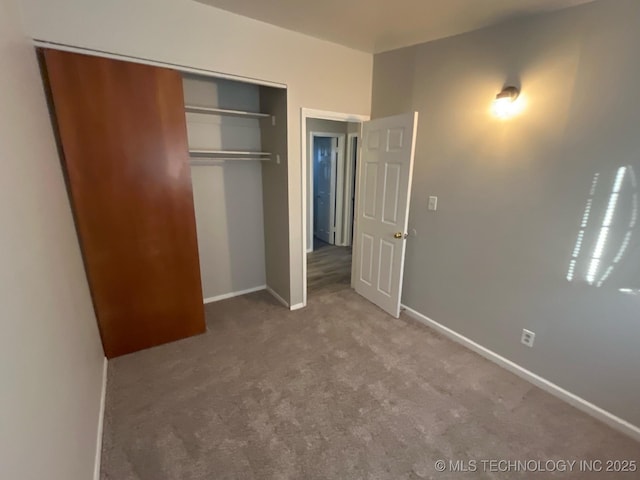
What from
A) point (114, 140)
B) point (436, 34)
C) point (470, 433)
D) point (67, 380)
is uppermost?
point (436, 34)

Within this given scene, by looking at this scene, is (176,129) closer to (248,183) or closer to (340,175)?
(248,183)

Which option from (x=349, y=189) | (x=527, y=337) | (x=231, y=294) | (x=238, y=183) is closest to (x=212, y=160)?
(x=238, y=183)

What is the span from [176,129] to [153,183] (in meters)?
0.44

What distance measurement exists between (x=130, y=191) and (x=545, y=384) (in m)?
3.31

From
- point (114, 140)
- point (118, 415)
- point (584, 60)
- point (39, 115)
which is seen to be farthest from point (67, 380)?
point (584, 60)

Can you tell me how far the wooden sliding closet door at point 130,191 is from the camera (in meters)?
1.92

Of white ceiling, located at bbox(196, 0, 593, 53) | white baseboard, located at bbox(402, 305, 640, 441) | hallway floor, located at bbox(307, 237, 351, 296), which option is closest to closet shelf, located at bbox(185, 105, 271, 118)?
white ceiling, located at bbox(196, 0, 593, 53)

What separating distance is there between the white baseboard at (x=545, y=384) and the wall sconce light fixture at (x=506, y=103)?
5.99ft

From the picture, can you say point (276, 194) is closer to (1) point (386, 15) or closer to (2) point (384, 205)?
(2) point (384, 205)

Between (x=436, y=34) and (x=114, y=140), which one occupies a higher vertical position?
(x=436, y=34)

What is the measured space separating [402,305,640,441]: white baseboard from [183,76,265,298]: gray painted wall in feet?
6.79

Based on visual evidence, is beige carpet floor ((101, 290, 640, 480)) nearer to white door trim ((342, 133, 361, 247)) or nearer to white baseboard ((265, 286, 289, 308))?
white baseboard ((265, 286, 289, 308))

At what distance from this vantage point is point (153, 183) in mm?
2246

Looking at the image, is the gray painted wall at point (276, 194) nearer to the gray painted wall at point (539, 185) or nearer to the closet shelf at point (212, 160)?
the closet shelf at point (212, 160)
